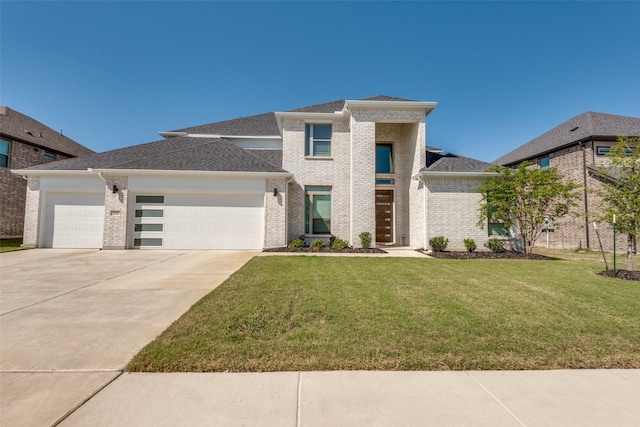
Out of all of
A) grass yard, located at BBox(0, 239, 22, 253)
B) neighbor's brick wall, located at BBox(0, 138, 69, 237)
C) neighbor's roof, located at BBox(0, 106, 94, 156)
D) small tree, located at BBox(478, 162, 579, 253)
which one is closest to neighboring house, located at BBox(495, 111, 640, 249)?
small tree, located at BBox(478, 162, 579, 253)

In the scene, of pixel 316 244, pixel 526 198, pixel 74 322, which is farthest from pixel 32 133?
pixel 526 198

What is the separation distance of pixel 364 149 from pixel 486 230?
6314 millimetres

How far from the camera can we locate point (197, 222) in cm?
1138

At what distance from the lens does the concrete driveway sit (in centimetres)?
215

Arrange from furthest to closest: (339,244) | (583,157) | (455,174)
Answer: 1. (583,157)
2. (339,244)
3. (455,174)

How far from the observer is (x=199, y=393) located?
215 centimetres

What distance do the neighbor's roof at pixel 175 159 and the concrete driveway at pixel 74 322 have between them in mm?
5015

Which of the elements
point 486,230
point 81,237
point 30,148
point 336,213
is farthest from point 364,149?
point 30,148

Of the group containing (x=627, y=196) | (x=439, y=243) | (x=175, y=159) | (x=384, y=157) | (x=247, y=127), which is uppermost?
(x=247, y=127)

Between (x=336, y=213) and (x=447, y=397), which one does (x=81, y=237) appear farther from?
(x=447, y=397)

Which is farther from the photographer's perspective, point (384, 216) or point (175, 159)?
point (384, 216)

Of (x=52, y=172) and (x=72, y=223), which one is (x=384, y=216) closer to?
(x=72, y=223)

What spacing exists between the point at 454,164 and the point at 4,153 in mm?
23880

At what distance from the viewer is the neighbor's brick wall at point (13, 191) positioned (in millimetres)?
15023
